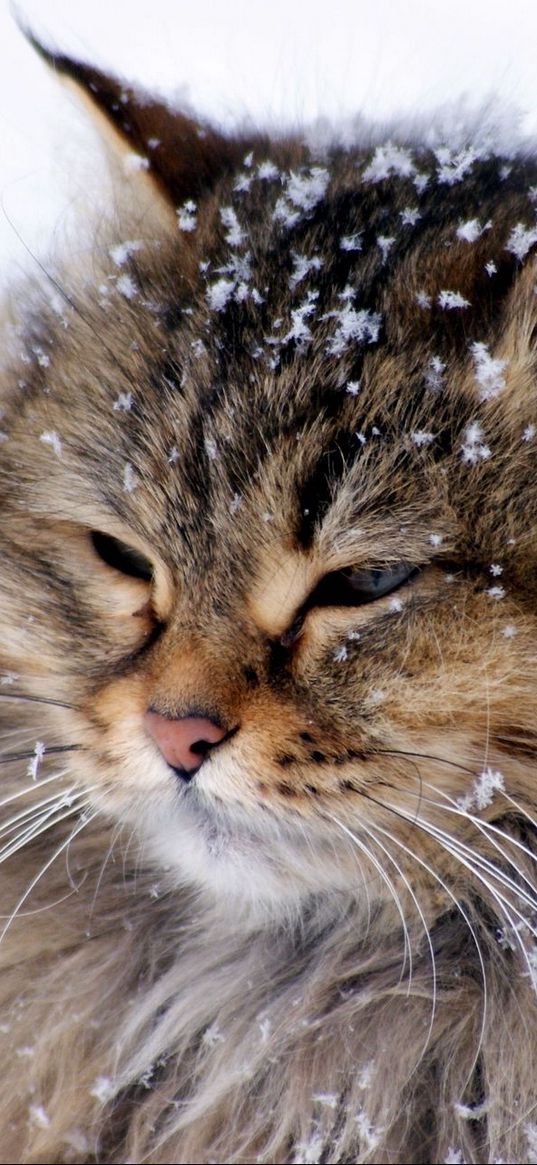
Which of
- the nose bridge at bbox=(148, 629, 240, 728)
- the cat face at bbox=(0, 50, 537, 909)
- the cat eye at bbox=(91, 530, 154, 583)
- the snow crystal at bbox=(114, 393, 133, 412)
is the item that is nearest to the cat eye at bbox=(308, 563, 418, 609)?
the cat face at bbox=(0, 50, 537, 909)

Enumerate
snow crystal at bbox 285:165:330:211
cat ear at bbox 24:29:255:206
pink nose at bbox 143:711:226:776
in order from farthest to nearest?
cat ear at bbox 24:29:255:206 < snow crystal at bbox 285:165:330:211 < pink nose at bbox 143:711:226:776

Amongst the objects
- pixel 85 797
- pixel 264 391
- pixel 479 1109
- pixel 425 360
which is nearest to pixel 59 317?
pixel 264 391

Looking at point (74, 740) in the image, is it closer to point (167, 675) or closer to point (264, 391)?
point (167, 675)

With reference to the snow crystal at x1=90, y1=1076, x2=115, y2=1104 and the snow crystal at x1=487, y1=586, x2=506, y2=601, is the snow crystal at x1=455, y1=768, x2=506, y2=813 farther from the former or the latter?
the snow crystal at x1=90, y1=1076, x2=115, y2=1104

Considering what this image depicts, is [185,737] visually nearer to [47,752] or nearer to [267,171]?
[47,752]

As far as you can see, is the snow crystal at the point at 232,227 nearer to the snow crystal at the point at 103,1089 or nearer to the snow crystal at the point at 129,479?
the snow crystal at the point at 129,479

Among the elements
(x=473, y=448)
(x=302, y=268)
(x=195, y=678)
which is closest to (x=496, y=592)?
(x=473, y=448)
